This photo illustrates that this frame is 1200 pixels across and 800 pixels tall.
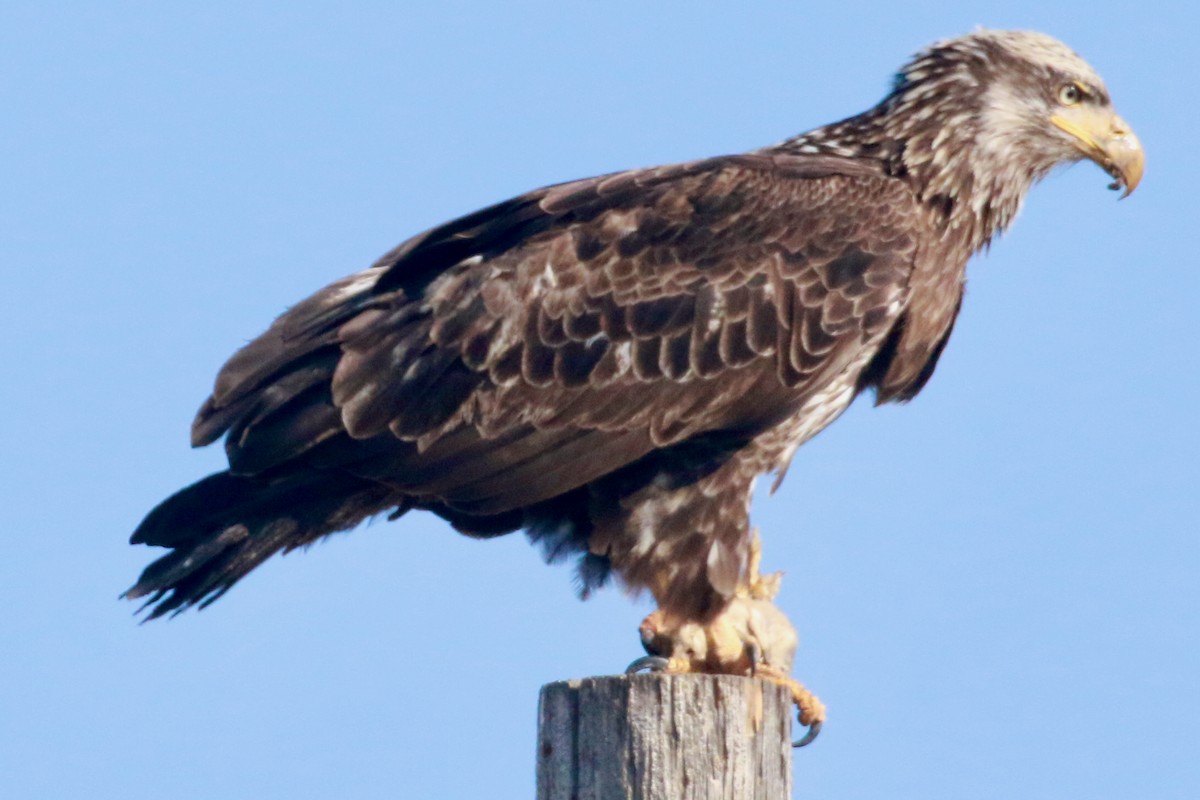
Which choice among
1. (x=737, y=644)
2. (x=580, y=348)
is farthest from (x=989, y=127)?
(x=737, y=644)

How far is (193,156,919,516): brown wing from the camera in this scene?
20.7ft

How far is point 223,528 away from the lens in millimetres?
6332

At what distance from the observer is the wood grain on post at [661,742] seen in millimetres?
4828

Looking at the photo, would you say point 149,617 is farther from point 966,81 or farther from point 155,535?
point 966,81

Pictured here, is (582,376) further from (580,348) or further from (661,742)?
(661,742)

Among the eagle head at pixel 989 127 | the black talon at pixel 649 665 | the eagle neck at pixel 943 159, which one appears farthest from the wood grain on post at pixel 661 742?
the eagle head at pixel 989 127

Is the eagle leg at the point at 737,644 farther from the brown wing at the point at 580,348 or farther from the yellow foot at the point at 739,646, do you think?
the brown wing at the point at 580,348

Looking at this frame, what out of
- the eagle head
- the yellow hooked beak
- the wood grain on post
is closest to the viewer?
the wood grain on post

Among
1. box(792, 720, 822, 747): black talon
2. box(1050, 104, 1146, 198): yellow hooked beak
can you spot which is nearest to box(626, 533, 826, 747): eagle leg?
box(792, 720, 822, 747): black talon

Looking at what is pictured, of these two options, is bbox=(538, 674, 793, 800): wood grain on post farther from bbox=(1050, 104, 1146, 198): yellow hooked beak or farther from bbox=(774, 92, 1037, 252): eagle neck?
bbox=(1050, 104, 1146, 198): yellow hooked beak

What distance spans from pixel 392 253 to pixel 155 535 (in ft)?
5.12

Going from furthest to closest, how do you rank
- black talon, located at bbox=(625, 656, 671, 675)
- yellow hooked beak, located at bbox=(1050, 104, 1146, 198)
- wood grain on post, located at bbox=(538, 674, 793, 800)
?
yellow hooked beak, located at bbox=(1050, 104, 1146, 198) → black talon, located at bbox=(625, 656, 671, 675) → wood grain on post, located at bbox=(538, 674, 793, 800)

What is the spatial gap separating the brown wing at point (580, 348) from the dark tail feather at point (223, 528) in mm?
124

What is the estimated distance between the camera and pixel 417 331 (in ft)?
21.1
